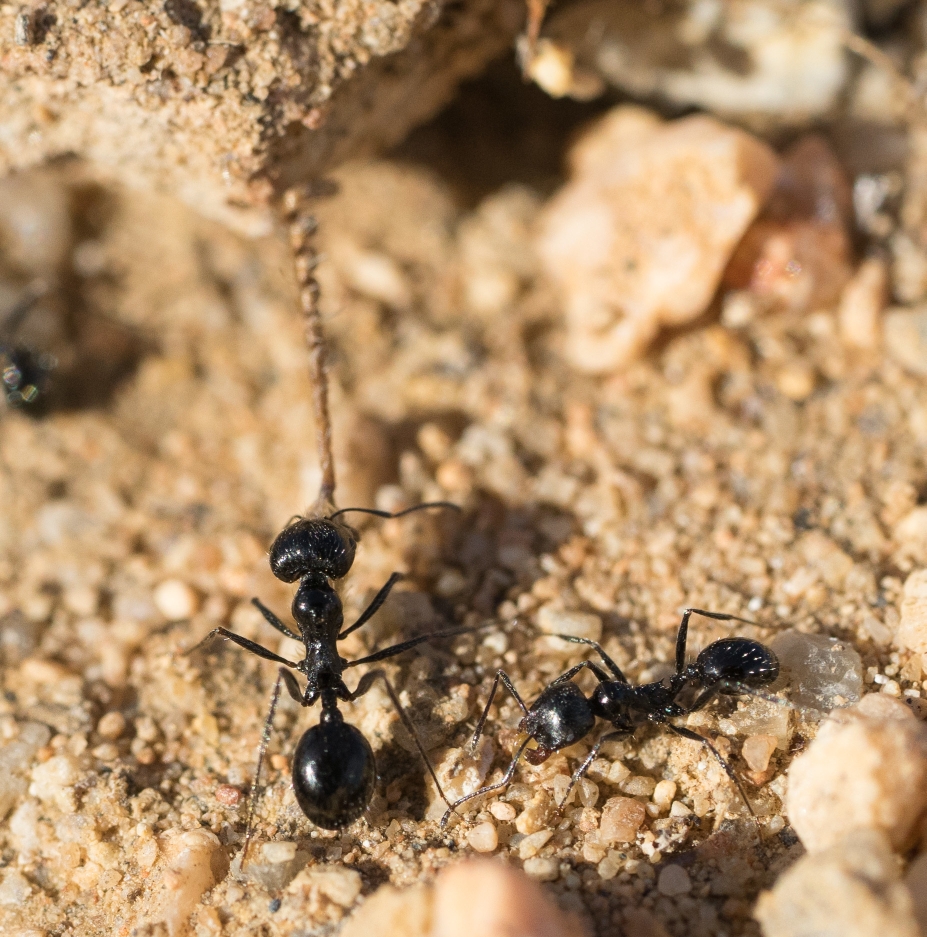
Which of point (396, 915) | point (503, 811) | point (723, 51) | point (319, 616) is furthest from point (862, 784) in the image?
point (723, 51)

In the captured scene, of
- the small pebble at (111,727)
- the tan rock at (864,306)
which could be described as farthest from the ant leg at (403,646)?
the tan rock at (864,306)

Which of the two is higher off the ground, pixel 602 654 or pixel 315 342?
pixel 315 342

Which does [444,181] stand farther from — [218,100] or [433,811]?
[433,811]

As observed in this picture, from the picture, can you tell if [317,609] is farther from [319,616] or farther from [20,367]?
[20,367]

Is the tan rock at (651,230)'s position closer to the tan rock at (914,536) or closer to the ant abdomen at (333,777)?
the tan rock at (914,536)

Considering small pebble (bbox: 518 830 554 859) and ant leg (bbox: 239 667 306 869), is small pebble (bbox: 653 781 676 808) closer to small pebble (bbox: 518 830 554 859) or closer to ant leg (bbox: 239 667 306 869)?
small pebble (bbox: 518 830 554 859)

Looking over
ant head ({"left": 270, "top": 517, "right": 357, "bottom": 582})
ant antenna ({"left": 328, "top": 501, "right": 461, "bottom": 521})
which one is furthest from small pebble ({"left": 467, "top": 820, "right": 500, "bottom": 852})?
ant antenna ({"left": 328, "top": 501, "right": 461, "bottom": 521})
